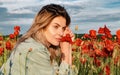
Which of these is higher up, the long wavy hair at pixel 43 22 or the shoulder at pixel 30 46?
the long wavy hair at pixel 43 22

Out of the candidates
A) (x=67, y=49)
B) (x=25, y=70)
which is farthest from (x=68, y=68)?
(x=25, y=70)

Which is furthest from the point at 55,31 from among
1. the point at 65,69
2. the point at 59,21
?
the point at 65,69

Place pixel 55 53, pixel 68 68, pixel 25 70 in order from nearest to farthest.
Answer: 1. pixel 25 70
2. pixel 68 68
3. pixel 55 53

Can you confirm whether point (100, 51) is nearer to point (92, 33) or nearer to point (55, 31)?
point (92, 33)

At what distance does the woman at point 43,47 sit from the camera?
456 centimetres

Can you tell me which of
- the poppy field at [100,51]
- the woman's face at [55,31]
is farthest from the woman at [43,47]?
the poppy field at [100,51]

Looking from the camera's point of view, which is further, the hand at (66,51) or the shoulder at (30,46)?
the hand at (66,51)

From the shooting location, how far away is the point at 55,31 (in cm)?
480

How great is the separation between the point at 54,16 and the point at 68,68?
2.01 ft

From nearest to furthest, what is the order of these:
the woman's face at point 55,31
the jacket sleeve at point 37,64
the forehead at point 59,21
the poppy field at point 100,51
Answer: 1. the poppy field at point 100,51
2. the jacket sleeve at point 37,64
3. the woman's face at point 55,31
4. the forehead at point 59,21

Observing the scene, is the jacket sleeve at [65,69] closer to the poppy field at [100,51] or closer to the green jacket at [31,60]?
the green jacket at [31,60]

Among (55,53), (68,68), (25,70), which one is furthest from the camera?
(55,53)

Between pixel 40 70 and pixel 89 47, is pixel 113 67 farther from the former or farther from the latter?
pixel 40 70

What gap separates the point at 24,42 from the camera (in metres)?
4.75
